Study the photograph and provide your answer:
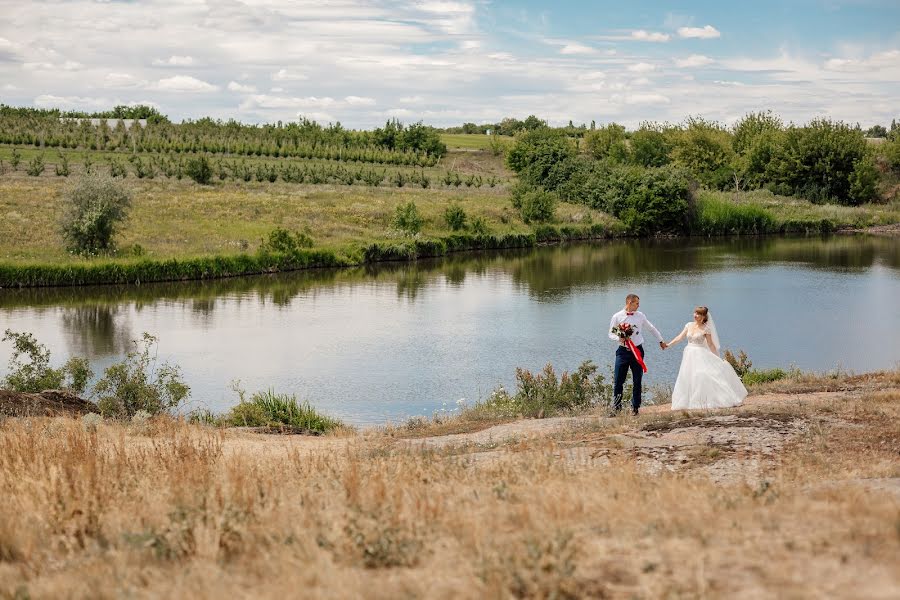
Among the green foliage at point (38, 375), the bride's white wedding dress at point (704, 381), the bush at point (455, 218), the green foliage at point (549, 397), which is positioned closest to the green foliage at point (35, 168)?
the bush at point (455, 218)

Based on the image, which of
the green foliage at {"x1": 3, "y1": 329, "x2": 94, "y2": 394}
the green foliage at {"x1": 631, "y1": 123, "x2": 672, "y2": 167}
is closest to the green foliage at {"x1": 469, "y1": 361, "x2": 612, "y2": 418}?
the green foliage at {"x1": 3, "y1": 329, "x2": 94, "y2": 394}

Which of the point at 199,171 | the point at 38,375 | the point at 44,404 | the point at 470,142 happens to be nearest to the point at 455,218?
the point at 199,171

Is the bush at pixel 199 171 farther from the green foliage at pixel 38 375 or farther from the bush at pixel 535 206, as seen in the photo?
the green foliage at pixel 38 375

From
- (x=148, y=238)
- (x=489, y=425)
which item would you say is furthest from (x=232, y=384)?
(x=148, y=238)

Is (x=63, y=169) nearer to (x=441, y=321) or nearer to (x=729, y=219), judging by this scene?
(x=441, y=321)

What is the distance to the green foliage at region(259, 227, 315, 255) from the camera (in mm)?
53062

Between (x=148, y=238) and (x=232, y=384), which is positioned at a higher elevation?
(x=148, y=238)

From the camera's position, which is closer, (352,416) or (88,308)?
(352,416)

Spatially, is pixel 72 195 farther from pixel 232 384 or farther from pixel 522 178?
pixel 522 178

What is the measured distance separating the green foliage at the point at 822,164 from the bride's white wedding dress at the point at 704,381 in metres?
82.0

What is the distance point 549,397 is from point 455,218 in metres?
50.2

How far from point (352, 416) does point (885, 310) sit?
25.2 metres

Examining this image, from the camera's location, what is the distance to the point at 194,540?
23.8 ft

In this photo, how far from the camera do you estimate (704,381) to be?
15672mm
